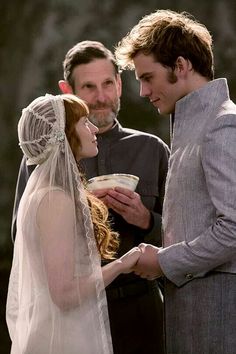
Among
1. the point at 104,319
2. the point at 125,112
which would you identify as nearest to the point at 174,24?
the point at 104,319

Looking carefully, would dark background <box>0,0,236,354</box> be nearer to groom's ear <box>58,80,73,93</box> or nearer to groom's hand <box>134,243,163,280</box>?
groom's ear <box>58,80,73,93</box>

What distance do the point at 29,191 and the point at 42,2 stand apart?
2.40 m

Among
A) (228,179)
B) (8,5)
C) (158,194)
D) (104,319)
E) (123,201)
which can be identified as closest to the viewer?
(228,179)

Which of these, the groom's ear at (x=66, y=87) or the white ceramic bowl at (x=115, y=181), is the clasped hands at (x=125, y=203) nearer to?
the white ceramic bowl at (x=115, y=181)

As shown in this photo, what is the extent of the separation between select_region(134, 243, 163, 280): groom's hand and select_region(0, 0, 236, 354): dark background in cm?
222

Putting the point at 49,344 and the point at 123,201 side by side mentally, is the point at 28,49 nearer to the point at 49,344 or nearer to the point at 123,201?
the point at 123,201

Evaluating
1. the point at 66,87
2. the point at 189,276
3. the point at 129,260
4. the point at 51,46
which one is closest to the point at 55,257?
the point at 129,260

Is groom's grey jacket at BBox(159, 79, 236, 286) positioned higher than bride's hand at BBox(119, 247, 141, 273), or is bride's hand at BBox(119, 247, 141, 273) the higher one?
groom's grey jacket at BBox(159, 79, 236, 286)

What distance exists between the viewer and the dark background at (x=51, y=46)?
519 centimetres

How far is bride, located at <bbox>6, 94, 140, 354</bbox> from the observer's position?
9.53ft

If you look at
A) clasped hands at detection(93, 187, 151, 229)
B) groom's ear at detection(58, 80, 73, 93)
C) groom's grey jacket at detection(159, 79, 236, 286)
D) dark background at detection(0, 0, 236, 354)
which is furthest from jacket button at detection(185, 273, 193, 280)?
dark background at detection(0, 0, 236, 354)

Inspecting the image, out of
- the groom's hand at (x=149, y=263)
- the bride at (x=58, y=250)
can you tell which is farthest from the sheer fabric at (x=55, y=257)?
the groom's hand at (x=149, y=263)

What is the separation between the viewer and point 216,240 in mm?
2854

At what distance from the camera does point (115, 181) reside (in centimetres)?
344
